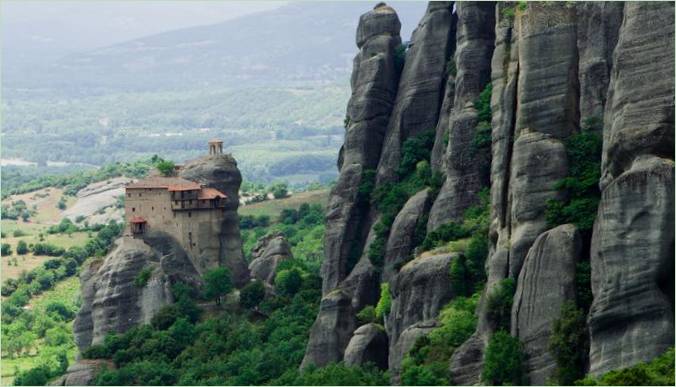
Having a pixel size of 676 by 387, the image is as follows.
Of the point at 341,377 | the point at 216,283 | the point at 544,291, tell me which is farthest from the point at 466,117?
the point at 216,283

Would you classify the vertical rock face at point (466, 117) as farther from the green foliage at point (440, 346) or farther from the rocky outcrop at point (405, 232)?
the green foliage at point (440, 346)

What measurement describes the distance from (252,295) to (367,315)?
542 inches

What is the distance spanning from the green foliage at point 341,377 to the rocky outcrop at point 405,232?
14.9 feet

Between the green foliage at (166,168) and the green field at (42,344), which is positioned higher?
the green foliage at (166,168)

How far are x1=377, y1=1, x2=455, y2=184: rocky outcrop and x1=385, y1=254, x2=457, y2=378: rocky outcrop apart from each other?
11.1 m

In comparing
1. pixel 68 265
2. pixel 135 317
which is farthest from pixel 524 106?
pixel 68 265

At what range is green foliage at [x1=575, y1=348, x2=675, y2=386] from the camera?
5406cm

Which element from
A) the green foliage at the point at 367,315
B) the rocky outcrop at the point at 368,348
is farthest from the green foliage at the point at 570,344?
the green foliage at the point at 367,315

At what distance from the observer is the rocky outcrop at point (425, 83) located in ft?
278

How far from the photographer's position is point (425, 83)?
8469cm

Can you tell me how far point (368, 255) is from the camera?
82.6 m

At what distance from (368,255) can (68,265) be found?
58357mm

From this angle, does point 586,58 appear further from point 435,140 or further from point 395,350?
point 435,140

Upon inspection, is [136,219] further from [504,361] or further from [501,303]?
[504,361]
